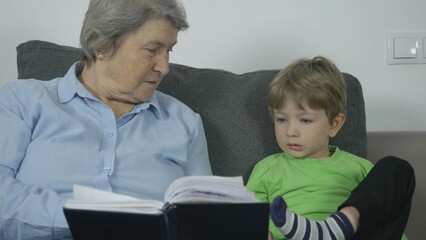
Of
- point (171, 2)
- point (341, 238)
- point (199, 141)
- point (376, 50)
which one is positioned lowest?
point (341, 238)

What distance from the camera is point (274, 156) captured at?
1.53 metres

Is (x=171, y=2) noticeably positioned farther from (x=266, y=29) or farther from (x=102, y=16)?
(x=266, y=29)

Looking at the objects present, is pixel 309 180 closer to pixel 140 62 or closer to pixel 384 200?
pixel 384 200

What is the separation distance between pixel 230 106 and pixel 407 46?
74cm

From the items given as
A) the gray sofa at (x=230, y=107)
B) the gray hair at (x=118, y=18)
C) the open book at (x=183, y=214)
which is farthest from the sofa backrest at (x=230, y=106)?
the open book at (x=183, y=214)

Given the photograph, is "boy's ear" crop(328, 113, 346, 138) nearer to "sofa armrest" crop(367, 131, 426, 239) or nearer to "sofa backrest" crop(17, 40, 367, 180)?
"sofa backrest" crop(17, 40, 367, 180)

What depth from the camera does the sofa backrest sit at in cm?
158

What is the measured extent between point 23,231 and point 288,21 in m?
1.17

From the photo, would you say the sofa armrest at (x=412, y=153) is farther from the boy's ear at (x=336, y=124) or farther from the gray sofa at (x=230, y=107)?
the boy's ear at (x=336, y=124)

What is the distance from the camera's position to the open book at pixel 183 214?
2.95ft

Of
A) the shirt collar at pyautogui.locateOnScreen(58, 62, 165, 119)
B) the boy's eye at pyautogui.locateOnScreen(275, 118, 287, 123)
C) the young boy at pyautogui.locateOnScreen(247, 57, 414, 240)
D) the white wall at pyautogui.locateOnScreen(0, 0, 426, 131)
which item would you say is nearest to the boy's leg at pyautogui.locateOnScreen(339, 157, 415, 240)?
the young boy at pyautogui.locateOnScreen(247, 57, 414, 240)

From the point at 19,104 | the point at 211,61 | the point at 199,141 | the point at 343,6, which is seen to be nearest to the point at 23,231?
the point at 19,104

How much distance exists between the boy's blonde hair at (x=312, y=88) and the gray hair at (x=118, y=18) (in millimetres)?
308

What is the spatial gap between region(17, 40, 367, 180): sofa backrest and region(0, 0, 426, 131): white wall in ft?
1.11
